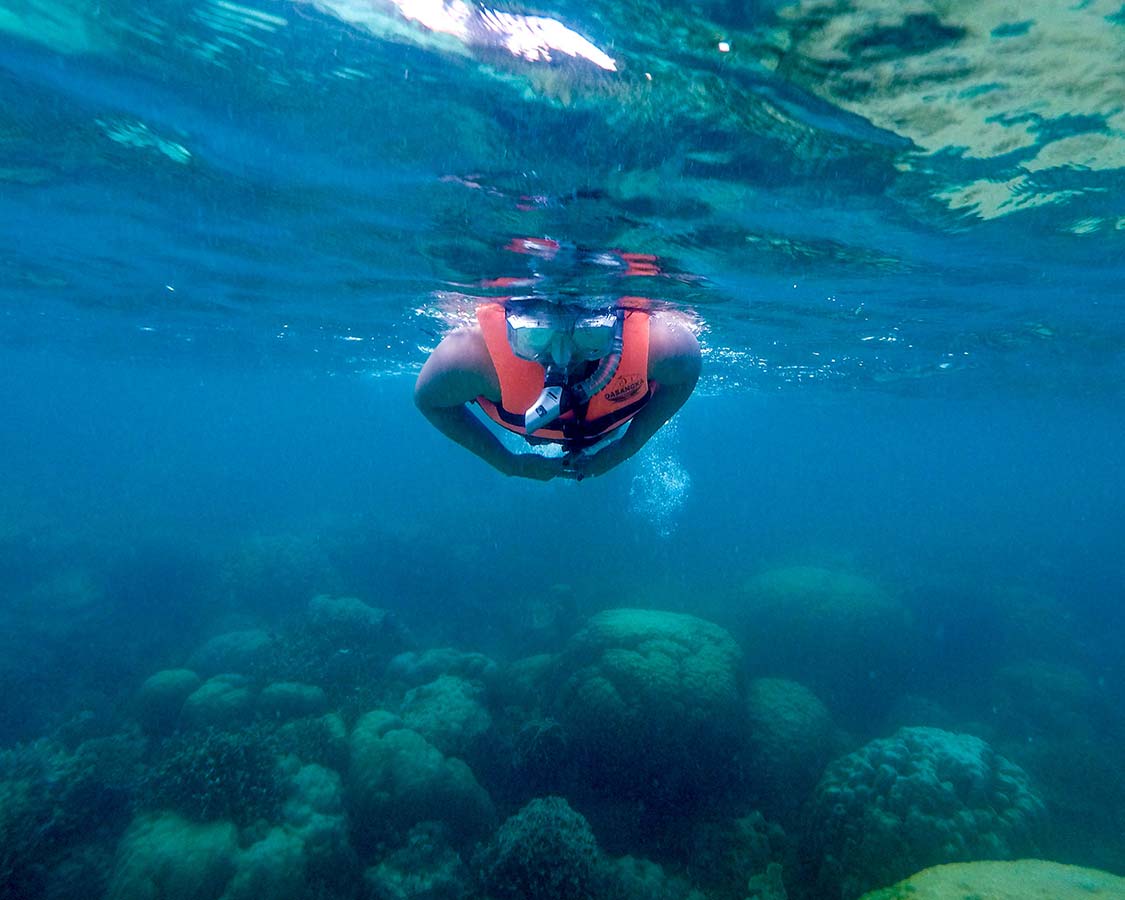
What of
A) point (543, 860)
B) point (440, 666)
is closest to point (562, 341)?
point (543, 860)

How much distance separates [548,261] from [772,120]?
206 inches

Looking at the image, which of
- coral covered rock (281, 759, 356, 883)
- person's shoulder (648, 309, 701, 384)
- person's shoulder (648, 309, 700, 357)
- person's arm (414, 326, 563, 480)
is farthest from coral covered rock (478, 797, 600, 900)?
person's shoulder (648, 309, 700, 357)

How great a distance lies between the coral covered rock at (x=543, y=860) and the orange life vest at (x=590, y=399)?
22.2ft

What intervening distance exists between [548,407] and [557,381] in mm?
247

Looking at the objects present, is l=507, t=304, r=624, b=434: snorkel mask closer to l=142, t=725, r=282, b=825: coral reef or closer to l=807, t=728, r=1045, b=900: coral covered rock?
l=807, t=728, r=1045, b=900: coral covered rock

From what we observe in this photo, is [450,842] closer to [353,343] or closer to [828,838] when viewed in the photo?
[828,838]

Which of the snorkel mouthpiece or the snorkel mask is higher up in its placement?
the snorkel mask

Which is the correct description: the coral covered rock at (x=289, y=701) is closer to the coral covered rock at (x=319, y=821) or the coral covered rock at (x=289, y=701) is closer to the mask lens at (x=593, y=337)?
the coral covered rock at (x=319, y=821)

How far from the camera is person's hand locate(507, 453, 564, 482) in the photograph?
11.5ft

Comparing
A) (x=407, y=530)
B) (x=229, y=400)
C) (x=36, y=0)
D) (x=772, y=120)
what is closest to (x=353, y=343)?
(x=407, y=530)

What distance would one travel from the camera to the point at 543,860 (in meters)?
7.73

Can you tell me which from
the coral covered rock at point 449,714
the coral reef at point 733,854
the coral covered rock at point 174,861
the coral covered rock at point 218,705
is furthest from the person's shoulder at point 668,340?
the coral covered rock at point 218,705

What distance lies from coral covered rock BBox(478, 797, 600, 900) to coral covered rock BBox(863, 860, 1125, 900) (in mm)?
3348

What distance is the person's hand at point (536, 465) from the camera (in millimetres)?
3508
